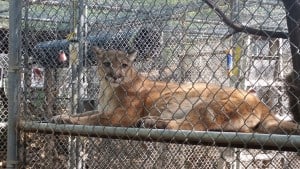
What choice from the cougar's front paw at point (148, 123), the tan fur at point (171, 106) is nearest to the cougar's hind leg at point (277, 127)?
the tan fur at point (171, 106)

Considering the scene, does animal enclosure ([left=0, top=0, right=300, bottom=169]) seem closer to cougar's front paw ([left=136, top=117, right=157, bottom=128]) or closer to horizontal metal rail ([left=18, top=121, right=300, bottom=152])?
horizontal metal rail ([left=18, top=121, right=300, bottom=152])

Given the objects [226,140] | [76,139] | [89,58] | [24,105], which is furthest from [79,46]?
[226,140]

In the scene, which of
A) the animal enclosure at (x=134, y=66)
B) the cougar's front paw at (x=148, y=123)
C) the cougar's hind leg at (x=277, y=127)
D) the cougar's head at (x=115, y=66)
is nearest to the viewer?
the cougar's hind leg at (x=277, y=127)

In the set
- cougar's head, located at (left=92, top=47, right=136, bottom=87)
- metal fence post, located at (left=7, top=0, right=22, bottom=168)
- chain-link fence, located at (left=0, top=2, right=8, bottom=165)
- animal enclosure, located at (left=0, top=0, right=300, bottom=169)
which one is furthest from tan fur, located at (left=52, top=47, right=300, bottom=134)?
chain-link fence, located at (left=0, top=2, right=8, bottom=165)

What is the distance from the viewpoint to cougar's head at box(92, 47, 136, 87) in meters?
5.55

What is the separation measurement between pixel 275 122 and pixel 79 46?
10.1 ft

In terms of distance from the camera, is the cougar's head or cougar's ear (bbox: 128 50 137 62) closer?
the cougar's head

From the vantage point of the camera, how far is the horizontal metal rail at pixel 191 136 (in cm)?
272

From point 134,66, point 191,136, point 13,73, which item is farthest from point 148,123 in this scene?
point 134,66

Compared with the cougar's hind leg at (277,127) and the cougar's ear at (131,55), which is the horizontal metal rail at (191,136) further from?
the cougar's ear at (131,55)

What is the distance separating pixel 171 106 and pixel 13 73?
148 cm

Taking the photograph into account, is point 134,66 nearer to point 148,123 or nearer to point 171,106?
point 171,106

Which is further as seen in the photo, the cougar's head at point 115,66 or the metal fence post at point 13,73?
the cougar's head at point 115,66

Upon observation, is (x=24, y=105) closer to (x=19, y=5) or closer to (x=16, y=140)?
(x=16, y=140)
